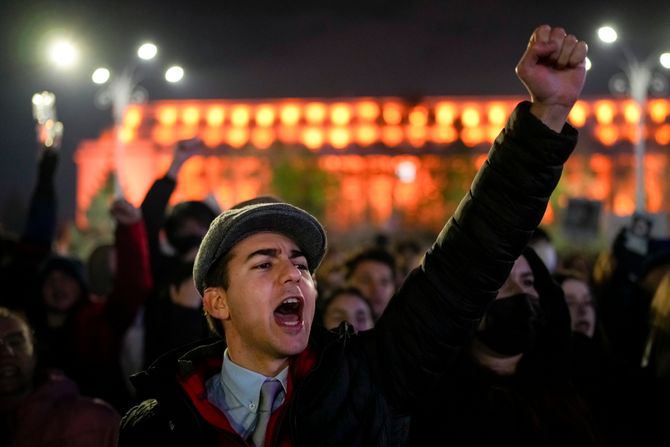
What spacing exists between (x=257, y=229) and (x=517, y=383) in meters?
1.31

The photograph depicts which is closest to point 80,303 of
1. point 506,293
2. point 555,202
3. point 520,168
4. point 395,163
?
point 506,293

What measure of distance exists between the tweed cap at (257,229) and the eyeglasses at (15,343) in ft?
5.35

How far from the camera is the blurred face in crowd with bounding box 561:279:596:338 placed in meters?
5.24

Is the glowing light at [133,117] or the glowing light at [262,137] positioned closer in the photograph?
the glowing light at [262,137]

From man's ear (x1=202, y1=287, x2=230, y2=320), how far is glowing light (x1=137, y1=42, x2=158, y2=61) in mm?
13032

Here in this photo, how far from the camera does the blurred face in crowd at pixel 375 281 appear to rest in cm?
752

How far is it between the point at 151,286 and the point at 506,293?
2.81m

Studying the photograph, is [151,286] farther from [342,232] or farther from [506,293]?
[342,232]

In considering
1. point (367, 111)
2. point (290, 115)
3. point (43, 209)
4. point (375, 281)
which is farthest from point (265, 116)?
point (375, 281)

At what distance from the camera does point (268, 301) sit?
2.79 meters

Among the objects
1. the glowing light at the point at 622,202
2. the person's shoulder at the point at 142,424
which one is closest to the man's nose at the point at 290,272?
the person's shoulder at the point at 142,424

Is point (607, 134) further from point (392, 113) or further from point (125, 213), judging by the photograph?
point (125, 213)

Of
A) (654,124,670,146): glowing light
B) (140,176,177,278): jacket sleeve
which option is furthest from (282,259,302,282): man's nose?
(654,124,670,146): glowing light

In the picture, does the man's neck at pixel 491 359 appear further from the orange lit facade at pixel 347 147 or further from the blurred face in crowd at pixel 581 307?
the orange lit facade at pixel 347 147
